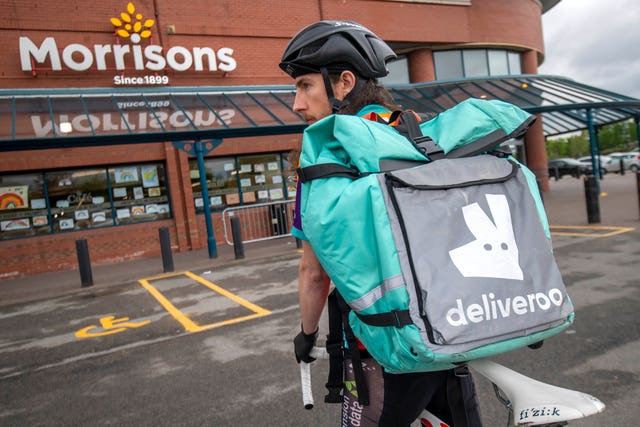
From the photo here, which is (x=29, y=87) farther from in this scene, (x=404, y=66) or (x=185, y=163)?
(x=404, y=66)

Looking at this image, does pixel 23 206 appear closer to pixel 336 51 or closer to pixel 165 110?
pixel 165 110

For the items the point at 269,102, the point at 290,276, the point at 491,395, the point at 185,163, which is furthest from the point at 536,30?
the point at 491,395

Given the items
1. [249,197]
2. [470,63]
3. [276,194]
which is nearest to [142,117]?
[249,197]

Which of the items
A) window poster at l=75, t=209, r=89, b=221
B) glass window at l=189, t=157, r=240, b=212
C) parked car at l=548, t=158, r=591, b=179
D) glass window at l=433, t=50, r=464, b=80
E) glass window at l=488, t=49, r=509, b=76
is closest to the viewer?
window poster at l=75, t=209, r=89, b=221

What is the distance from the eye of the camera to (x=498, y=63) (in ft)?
67.3

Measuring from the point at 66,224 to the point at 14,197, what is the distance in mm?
1417

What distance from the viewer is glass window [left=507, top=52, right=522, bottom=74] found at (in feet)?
69.0

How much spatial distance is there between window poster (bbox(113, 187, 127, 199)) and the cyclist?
41.5ft

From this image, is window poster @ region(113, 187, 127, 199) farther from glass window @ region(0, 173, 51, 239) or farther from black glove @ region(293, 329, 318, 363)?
black glove @ region(293, 329, 318, 363)

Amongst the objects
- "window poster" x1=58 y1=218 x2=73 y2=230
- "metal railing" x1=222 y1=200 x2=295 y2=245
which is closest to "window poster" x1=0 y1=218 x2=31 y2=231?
"window poster" x1=58 y1=218 x2=73 y2=230

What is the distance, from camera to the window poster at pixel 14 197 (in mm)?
12000

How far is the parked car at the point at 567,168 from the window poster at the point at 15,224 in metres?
31.9

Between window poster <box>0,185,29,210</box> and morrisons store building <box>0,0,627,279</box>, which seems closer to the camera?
morrisons store building <box>0,0,627,279</box>

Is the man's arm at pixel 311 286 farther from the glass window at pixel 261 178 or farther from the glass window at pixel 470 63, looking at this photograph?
the glass window at pixel 470 63
